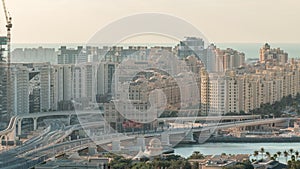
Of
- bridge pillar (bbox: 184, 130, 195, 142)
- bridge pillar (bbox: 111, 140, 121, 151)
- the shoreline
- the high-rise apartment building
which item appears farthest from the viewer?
the high-rise apartment building

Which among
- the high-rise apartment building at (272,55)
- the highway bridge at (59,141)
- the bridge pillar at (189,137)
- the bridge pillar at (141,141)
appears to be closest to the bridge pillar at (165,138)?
the highway bridge at (59,141)

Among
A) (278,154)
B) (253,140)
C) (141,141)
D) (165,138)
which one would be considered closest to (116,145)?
(141,141)

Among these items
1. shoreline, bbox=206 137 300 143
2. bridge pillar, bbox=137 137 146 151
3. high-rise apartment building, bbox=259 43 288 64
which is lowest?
shoreline, bbox=206 137 300 143

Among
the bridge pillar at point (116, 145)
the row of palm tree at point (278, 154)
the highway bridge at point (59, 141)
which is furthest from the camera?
the bridge pillar at point (116, 145)

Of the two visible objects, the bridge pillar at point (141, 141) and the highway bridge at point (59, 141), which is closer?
the highway bridge at point (59, 141)

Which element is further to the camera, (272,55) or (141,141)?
(272,55)

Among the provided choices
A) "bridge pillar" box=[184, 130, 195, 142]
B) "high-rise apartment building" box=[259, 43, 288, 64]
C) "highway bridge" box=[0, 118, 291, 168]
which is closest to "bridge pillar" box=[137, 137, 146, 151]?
"highway bridge" box=[0, 118, 291, 168]

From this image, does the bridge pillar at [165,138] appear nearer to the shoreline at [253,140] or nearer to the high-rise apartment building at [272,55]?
the shoreline at [253,140]

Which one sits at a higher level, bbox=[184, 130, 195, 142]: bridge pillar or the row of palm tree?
bbox=[184, 130, 195, 142]: bridge pillar

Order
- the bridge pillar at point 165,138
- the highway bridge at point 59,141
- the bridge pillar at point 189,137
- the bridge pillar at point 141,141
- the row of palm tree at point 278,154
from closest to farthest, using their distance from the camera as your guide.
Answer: the highway bridge at point 59,141, the row of palm tree at point 278,154, the bridge pillar at point 141,141, the bridge pillar at point 165,138, the bridge pillar at point 189,137

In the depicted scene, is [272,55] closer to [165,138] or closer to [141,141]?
[165,138]

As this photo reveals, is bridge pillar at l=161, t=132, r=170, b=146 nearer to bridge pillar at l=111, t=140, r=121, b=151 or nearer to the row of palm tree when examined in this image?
bridge pillar at l=111, t=140, r=121, b=151

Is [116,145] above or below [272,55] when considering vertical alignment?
below

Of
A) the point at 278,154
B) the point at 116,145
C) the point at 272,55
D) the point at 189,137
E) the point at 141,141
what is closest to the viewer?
the point at 278,154
